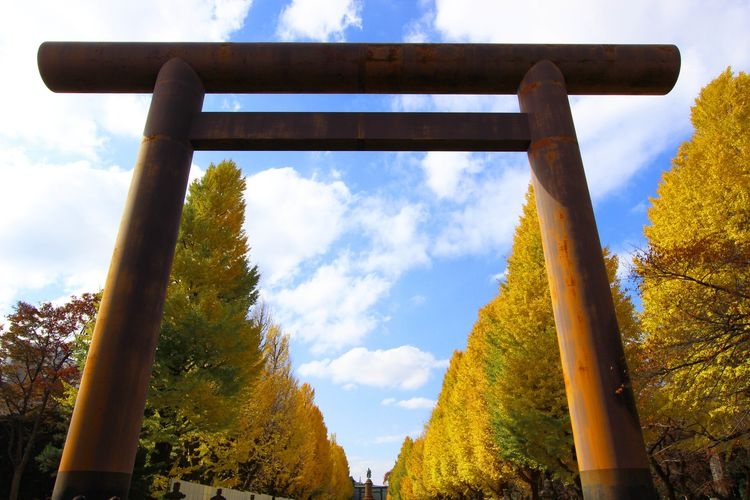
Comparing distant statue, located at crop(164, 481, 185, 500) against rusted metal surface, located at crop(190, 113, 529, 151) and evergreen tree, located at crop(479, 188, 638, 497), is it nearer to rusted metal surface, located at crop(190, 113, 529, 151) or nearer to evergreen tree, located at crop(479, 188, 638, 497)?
rusted metal surface, located at crop(190, 113, 529, 151)

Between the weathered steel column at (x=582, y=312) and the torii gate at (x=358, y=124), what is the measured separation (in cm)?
2

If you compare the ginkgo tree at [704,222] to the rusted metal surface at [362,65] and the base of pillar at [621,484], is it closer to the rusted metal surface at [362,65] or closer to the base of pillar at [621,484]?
the rusted metal surface at [362,65]

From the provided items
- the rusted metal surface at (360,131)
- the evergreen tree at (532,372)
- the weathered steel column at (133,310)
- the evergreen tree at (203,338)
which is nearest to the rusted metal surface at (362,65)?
the weathered steel column at (133,310)

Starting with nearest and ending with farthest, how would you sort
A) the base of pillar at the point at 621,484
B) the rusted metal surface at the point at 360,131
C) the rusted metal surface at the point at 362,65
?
the base of pillar at the point at 621,484 → the rusted metal surface at the point at 360,131 → the rusted metal surface at the point at 362,65

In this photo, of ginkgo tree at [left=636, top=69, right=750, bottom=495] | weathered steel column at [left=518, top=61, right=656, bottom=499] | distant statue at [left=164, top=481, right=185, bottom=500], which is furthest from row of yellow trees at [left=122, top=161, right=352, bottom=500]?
ginkgo tree at [left=636, top=69, right=750, bottom=495]

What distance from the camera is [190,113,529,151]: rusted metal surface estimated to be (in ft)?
21.4

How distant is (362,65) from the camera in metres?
6.73

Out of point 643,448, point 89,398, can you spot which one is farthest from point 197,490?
point 643,448

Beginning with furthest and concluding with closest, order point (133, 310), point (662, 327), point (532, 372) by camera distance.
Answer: point (532, 372) < point (662, 327) < point (133, 310)

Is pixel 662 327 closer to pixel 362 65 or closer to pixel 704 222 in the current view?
pixel 704 222

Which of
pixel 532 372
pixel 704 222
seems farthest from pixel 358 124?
pixel 704 222

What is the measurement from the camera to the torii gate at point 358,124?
5.33 m

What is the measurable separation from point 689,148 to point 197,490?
1788 cm

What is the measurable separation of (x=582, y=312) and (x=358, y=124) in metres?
3.70
